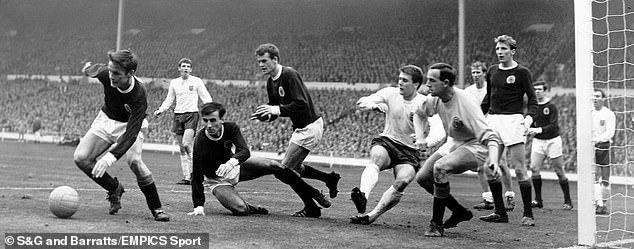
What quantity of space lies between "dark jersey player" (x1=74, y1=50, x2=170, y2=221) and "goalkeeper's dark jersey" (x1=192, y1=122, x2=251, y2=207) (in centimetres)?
53

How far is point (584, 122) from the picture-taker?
7062mm

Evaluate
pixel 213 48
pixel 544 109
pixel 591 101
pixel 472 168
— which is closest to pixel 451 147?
pixel 472 168

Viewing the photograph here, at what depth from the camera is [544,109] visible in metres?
11.9

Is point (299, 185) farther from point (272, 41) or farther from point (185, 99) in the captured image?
point (272, 41)

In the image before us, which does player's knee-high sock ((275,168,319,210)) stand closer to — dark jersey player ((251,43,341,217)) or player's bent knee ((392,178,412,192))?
dark jersey player ((251,43,341,217))

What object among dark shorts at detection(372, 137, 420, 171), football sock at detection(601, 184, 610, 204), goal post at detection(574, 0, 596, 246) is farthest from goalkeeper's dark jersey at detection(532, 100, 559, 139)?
goal post at detection(574, 0, 596, 246)

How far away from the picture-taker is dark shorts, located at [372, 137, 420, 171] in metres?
8.05

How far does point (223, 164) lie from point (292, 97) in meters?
1.09

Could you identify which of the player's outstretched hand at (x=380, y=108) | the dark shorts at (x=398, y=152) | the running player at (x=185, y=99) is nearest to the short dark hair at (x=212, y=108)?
the player's outstretched hand at (x=380, y=108)

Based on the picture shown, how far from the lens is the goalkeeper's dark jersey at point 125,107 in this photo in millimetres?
7254

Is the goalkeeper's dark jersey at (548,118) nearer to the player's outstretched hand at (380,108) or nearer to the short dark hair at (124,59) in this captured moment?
the player's outstretched hand at (380,108)

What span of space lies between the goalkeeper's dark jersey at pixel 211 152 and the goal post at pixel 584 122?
3171 mm

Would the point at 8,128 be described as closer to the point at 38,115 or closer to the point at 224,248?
the point at 38,115

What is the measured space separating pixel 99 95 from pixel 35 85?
A: 6590 millimetres
